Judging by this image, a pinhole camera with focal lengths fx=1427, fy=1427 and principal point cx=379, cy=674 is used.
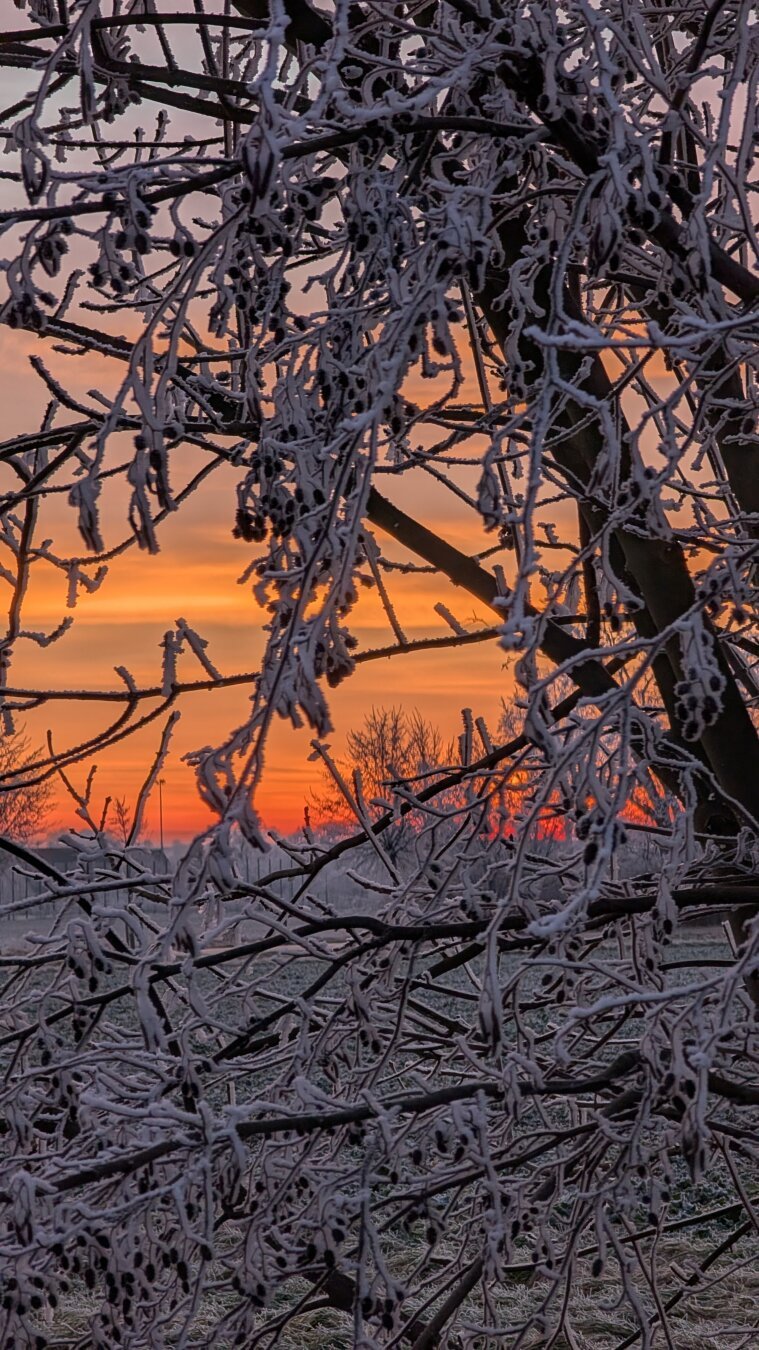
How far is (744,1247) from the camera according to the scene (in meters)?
9.11

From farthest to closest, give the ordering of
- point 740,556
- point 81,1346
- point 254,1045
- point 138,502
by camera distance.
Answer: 1. point 254,1045
2. point 81,1346
3. point 740,556
4. point 138,502

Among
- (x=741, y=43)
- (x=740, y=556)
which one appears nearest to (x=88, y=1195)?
(x=740, y=556)

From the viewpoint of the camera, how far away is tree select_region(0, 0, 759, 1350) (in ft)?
7.14

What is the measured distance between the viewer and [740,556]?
240 cm

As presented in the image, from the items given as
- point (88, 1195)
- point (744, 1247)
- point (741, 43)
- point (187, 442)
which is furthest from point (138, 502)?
point (744, 1247)

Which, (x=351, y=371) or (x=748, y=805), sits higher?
(x=351, y=371)

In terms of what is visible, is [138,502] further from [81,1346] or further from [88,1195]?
[81,1346]

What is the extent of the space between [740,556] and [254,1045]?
7.49 ft

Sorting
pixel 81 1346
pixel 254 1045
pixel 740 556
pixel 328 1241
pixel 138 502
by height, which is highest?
pixel 138 502

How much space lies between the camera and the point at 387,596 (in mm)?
3561

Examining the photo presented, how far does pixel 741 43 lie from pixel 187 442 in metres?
2.01

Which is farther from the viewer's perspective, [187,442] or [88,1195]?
[187,442]

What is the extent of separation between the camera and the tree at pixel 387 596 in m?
2.18

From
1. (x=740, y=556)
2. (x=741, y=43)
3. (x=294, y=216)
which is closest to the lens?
(x=740, y=556)
